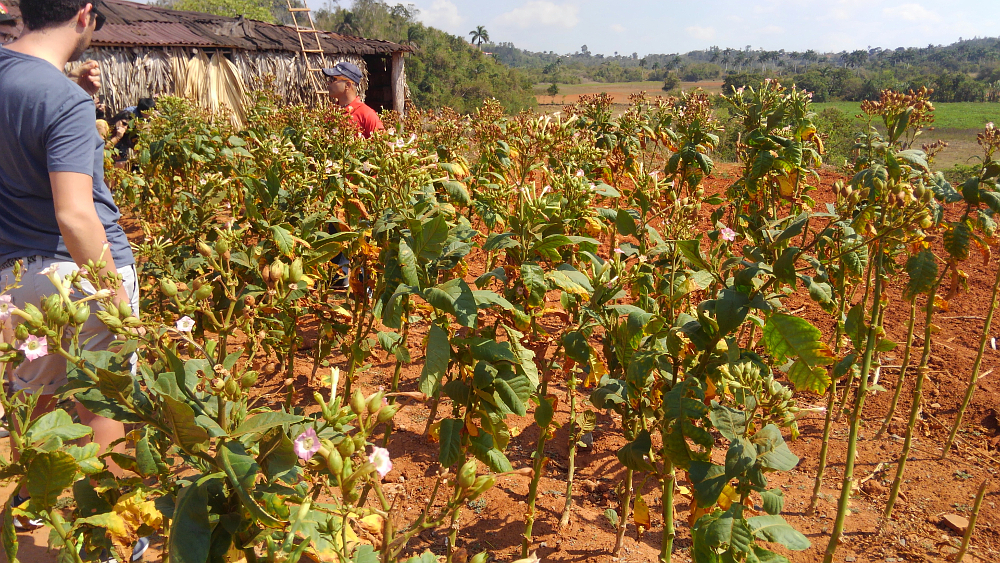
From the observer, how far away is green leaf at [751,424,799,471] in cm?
138

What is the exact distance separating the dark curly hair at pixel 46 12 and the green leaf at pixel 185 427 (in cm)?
157

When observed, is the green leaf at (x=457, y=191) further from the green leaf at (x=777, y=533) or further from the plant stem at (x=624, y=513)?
the green leaf at (x=777, y=533)

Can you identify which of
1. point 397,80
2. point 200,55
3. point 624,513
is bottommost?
point 624,513

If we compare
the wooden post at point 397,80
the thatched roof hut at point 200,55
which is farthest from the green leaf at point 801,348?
the wooden post at point 397,80

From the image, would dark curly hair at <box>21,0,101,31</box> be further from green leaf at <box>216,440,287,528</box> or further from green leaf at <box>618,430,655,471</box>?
green leaf at <box>618,430,655,471</box>

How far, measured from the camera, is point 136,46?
886cm

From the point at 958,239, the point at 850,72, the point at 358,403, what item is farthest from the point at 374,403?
the point at 850,72

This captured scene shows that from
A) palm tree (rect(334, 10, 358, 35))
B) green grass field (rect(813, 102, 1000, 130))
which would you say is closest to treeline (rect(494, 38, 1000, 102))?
green grass field (rect(813, 102, 1000, 130))

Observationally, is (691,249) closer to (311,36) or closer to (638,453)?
(638,453)

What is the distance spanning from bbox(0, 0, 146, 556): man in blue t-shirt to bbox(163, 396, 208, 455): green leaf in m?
0.92

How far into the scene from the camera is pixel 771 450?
1.41 m

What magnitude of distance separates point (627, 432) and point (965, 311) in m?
3.93

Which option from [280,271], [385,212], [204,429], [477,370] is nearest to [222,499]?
[204,429]

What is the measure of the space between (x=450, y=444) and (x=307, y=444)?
2.79 feet
